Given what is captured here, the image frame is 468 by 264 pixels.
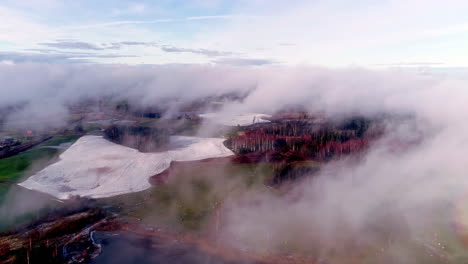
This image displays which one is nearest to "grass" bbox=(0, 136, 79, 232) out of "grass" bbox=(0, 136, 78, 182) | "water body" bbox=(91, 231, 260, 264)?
Answer: "grass" bbox=(0, 136, 78, 182)

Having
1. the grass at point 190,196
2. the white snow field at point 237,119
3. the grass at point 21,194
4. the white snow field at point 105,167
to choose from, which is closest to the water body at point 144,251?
the grass at point 190,196

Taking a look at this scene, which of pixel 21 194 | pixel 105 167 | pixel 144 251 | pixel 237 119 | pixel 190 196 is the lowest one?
pixel 144 251

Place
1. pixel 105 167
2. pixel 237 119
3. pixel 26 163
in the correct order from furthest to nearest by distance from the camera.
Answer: pixel 237 119 < pixel 26 163 < pixel 105 167

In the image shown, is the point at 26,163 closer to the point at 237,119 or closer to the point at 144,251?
the point at 144,251

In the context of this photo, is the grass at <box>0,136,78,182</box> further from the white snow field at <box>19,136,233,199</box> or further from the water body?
the water body

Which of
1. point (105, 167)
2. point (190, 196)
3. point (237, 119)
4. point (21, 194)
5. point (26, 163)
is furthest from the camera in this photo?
point (237, 119)

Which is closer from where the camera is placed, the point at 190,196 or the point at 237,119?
the point at 190,196

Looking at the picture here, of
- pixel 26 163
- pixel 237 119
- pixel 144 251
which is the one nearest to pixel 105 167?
pixel 26 163

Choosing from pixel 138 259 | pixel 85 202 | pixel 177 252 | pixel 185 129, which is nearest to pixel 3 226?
pixel 85 202

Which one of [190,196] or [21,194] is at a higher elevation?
[21,194]
